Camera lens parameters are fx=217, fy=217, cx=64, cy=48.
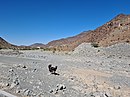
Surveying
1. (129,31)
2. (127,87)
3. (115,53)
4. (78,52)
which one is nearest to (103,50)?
(115,53)

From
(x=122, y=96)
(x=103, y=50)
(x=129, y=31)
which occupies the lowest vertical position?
(x=122, y=96)

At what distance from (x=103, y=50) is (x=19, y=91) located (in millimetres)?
33442

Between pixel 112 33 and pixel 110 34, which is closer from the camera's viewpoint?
pixel 112 33

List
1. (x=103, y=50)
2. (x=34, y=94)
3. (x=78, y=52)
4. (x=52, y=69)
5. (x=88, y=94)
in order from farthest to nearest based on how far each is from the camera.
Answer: (x=78, y=52) < (x=103, y=50) < (x=52, y=69) < (x=88, y=94) < (x=34, y=94)

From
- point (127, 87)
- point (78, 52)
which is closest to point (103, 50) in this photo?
point (78, 52)

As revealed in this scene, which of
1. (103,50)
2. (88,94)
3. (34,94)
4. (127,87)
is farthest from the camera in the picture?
(103,50)

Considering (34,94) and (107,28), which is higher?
(107,28)

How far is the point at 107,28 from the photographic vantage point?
7938 centimetres

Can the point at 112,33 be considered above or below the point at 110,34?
above

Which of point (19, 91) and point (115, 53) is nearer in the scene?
point (19, 91)

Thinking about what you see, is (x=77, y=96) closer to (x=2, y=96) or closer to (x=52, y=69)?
(x=2, y=96)

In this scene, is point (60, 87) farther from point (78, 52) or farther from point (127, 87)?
point (78, 52)

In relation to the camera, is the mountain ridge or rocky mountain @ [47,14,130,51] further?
the mountain ridge

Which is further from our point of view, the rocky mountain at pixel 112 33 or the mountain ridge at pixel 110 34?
the mountain ridge at pixel 110 34
